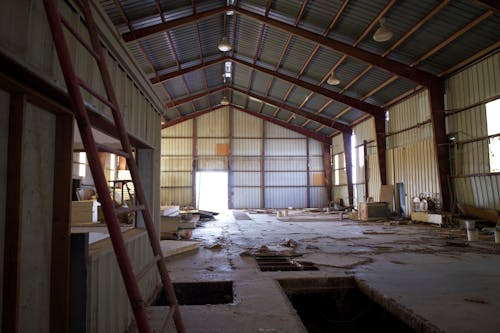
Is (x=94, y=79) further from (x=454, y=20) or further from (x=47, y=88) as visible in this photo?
(x=454, y=20)

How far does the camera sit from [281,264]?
7.76 meters

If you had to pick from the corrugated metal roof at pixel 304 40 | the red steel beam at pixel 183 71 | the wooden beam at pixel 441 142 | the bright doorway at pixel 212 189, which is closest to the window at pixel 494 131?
the wooden beam at pixel 441 142

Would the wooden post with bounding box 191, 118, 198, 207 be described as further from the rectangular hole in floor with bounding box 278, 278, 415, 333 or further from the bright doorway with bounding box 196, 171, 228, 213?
the rectangular hole in floor with bounding box 278, 278, 415, 333

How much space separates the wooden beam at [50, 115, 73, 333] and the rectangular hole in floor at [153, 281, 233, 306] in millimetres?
3366

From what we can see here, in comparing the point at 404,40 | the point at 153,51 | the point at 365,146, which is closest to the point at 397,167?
the point at 365,146

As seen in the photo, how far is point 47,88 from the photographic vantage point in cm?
237

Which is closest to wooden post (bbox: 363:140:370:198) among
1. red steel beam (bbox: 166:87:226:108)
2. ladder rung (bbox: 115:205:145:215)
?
red steel beam (bbox: 166:87:226:108)

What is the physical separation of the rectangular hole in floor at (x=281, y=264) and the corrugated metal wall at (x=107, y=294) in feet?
11.9

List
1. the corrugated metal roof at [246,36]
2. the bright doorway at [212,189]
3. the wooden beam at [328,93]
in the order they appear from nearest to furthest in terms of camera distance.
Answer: the corrugated metal roof at [246,36], the wooden beam at [328,93], the bright doorway at [212,189]

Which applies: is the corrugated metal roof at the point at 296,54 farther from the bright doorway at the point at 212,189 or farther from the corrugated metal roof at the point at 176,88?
the bright doorway at the point at 212,189

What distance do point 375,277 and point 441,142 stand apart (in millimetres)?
12490

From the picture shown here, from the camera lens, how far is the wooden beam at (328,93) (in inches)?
859

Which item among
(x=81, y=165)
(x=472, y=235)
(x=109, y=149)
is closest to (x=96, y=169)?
(x=109, y=149)

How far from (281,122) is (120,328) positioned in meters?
29.6
